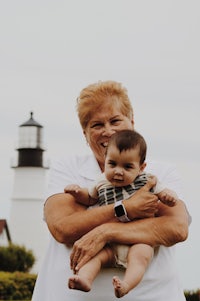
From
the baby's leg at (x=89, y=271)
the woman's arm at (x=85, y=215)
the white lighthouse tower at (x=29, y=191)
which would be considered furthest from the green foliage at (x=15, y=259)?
the baby's leg at (x=89, y=271)

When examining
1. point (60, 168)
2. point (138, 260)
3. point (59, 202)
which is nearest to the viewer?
point (138, 260)

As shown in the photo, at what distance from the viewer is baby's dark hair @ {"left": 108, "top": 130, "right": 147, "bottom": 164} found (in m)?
3.69

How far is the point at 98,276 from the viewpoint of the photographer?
3.73m

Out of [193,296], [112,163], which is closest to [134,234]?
[112,163]

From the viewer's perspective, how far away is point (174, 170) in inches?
162

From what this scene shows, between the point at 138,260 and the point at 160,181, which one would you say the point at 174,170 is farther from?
the point at 138,260

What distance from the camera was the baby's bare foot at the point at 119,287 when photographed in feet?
11.2

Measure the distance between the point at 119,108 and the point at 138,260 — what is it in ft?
2.69

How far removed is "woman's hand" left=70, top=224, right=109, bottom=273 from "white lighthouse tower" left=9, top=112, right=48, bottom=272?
4100 cm

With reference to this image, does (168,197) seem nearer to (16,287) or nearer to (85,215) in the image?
(85,215)

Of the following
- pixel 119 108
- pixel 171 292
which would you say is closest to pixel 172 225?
pixel 171 292

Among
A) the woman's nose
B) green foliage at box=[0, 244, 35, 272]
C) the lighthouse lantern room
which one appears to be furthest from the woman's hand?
the lighthouse lantern room

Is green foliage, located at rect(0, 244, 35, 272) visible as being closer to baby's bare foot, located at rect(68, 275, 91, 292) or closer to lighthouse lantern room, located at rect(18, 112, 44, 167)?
lighthouse lantern room, located at rect(18, 112, 44, 167)

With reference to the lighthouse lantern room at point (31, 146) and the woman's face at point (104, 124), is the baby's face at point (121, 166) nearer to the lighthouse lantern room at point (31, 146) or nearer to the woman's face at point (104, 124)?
the woman's face at point (104, 124)
